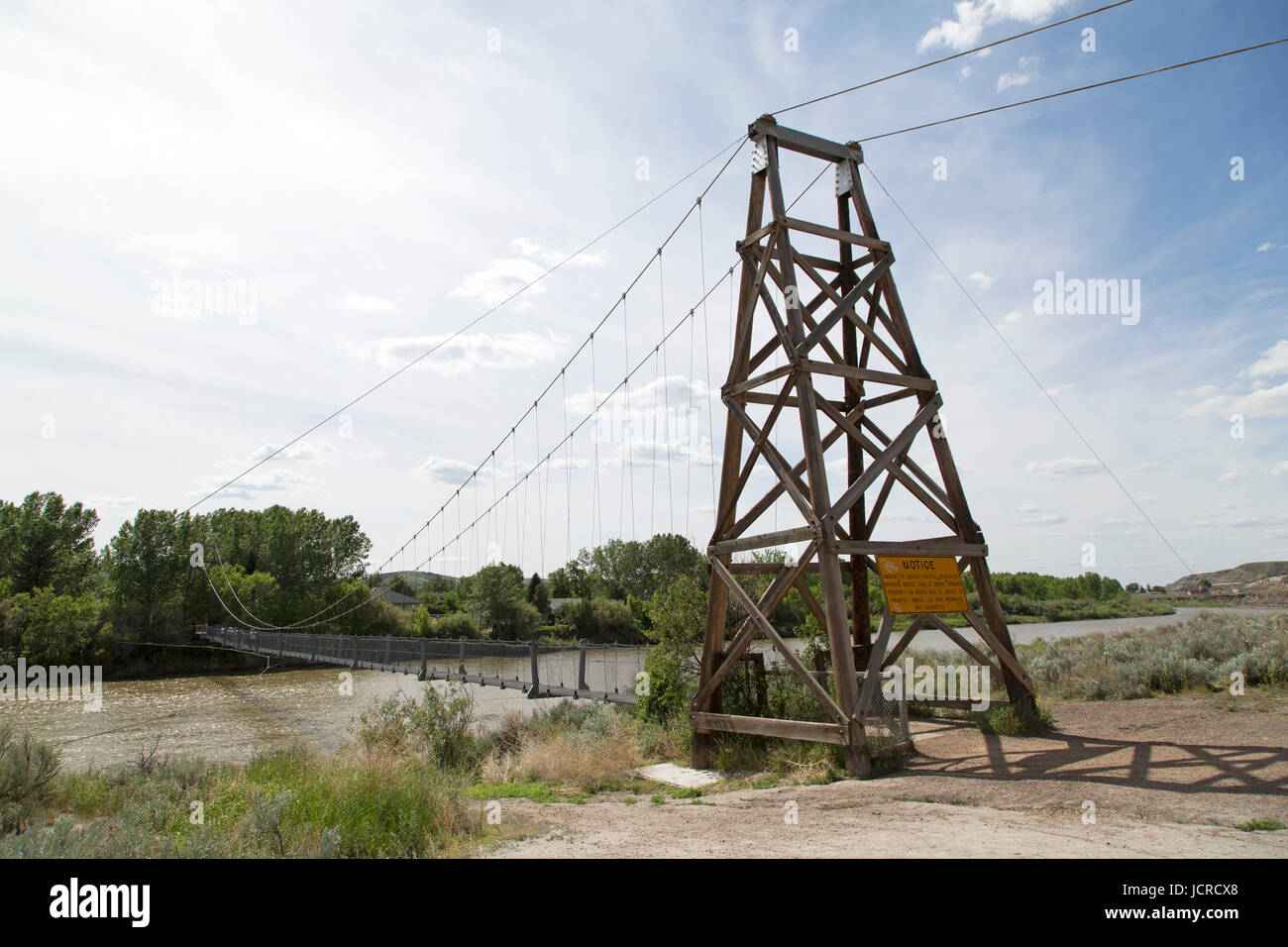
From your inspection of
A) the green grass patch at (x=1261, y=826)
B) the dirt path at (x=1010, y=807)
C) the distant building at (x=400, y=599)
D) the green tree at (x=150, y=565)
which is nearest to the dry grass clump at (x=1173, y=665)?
the dirt path at (x=1010, y=807)

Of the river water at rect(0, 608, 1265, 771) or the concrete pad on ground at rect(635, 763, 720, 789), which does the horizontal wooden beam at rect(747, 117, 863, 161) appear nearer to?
the concrete pad on ground at rect(635, 763, 720, 789)

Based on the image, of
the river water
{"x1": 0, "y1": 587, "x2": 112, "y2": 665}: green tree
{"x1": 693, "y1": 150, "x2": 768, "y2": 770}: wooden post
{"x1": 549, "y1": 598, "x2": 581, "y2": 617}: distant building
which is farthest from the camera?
{"x1": 549, "y1": 598, "x2": 581, "y2": 617}: distant building

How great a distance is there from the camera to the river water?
67.2ft

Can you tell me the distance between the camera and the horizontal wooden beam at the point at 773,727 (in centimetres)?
710

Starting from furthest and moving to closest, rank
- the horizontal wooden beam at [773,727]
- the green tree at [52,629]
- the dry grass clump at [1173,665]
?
the green tree at [52,629], the dry grass clump at [1173,665], the horizontal wooden beam at [773,727]

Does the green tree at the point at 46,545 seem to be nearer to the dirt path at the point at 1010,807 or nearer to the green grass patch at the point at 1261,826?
the dirt path at the point at 1010,807

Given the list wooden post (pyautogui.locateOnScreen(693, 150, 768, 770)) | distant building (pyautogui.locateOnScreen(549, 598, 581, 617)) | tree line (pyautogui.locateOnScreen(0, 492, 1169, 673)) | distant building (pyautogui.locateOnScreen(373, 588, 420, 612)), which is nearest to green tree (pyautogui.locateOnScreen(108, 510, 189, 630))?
tree line (pyautogui.locateOnScreen(0, 492, 1169, 673))

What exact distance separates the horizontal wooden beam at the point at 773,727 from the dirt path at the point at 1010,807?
0.45 metres

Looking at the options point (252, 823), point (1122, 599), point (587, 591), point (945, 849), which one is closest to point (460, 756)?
point (252, 823)

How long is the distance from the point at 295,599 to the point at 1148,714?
56746mm

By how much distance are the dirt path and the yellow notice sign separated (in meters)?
1.46
